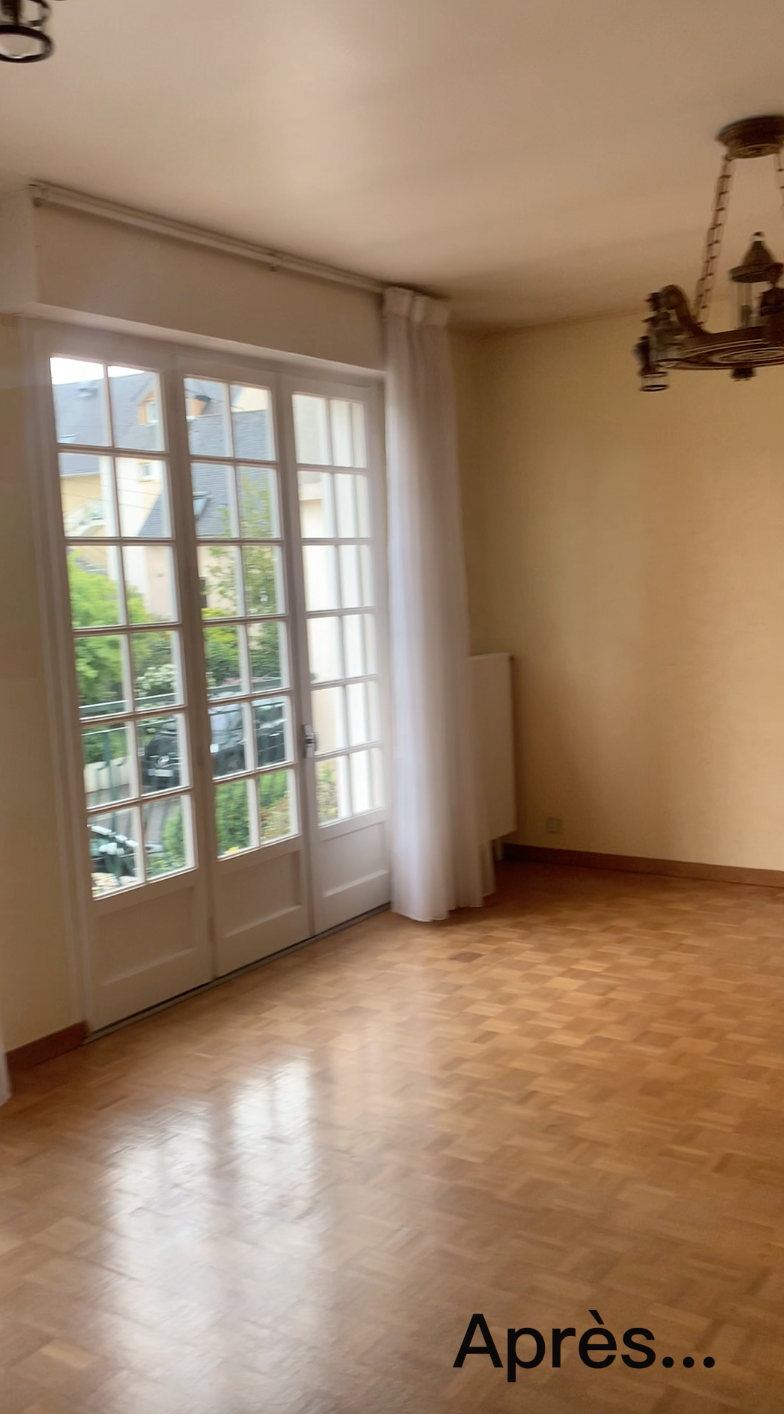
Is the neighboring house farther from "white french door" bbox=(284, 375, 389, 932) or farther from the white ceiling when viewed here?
the white ceiling

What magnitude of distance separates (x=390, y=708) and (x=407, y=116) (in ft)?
8.94

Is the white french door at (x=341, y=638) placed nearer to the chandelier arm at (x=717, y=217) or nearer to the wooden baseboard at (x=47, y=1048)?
the wooden baseboard at (x=47, y=1048)

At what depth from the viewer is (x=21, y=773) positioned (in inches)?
145

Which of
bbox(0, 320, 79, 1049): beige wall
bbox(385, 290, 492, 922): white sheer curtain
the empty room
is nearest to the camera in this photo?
the empty room

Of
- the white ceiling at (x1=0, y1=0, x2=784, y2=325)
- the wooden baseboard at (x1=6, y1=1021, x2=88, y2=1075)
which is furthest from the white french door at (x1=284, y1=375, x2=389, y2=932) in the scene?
the wooden baseboard at (x1=6, y1=1021, x2=88, y2=1075)

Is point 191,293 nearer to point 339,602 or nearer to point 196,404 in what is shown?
point 196,404

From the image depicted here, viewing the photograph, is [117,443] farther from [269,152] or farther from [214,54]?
[214,54]

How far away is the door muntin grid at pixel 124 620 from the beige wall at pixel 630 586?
7.48 feet

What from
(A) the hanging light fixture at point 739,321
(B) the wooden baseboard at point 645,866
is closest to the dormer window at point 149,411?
(A) the hanging light fixture at point 739,321

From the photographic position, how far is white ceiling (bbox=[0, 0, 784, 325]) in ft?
8.39

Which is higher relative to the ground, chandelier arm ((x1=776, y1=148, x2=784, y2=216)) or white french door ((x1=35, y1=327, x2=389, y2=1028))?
chandelier arm ((x1=776, y1=148, x2=784, y2=216))

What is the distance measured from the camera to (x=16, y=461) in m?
3.63

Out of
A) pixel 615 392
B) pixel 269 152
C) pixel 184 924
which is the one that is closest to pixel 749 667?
pixel 615 392

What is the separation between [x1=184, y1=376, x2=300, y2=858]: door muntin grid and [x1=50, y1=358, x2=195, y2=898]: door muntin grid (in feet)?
0.61
